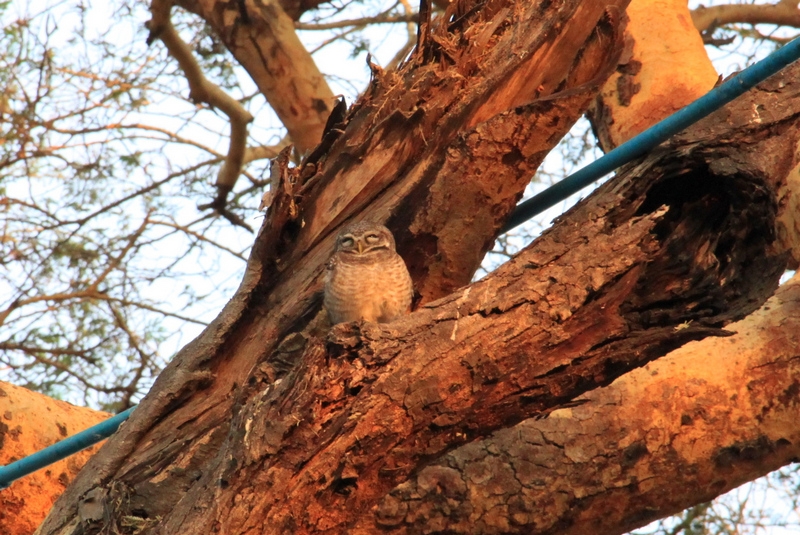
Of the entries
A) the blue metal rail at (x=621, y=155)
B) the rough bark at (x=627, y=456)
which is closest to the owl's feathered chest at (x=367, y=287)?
the blue metal rail at (x=621, y=155)

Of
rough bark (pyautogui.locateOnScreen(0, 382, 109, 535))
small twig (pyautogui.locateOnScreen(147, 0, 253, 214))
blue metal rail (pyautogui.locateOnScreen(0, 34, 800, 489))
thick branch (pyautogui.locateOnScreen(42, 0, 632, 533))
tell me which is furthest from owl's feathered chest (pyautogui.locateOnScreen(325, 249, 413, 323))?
small twig (pyautogui.locateOnScreen(147, 0, 253, 214))

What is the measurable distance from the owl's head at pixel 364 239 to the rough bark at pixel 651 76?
2.09 metres

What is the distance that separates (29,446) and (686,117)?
4.35m

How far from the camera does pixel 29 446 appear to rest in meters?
5.54

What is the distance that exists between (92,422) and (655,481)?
3740 millimetres

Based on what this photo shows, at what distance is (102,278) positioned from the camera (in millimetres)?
8586

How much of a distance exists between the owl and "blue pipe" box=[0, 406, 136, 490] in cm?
118

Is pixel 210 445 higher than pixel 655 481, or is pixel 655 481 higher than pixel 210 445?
pixel 655 481

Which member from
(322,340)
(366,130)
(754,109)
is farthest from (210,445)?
(754,109)

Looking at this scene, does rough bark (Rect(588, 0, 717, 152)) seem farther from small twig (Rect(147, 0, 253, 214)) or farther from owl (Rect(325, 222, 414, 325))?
small twig (Rect(147, 0, 253, 214))

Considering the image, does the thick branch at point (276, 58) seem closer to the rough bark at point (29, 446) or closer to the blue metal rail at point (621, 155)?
the rough bark at point (29, 446)

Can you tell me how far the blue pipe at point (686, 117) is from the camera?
3568mm

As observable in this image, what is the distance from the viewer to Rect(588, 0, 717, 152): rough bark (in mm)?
5723

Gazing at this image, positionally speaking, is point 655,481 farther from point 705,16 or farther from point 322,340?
point 705,16
